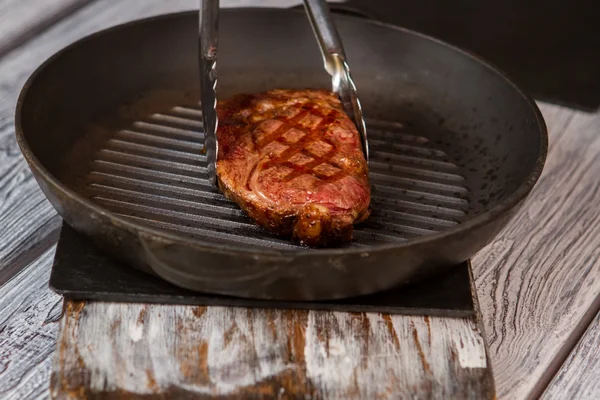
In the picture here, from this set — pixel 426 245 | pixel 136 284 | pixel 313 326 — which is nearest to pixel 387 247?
pixel 426 245

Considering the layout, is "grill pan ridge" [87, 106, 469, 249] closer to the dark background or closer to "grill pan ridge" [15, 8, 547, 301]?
"grill pan ridge" [15, 8, 547, 301]

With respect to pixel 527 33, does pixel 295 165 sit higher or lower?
higher

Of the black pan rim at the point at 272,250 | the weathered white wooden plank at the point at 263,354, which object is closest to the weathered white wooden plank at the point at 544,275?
the weathered white wooden plank at the point at 263,354

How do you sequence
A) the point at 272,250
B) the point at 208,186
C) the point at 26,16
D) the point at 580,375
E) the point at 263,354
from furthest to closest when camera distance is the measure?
1. the point at 26,16
2. the point at 208,186
3. the point at 580,375
4. the point at 263,354
5. the point at 272,250

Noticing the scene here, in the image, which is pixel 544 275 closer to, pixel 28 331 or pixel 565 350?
pixel 565 350

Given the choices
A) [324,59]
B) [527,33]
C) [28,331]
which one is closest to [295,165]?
[324,59]

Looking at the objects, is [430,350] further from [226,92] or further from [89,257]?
[226,92]

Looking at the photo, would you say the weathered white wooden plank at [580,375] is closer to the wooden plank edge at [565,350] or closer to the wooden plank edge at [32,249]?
the wooden plank edge at [565,350]
